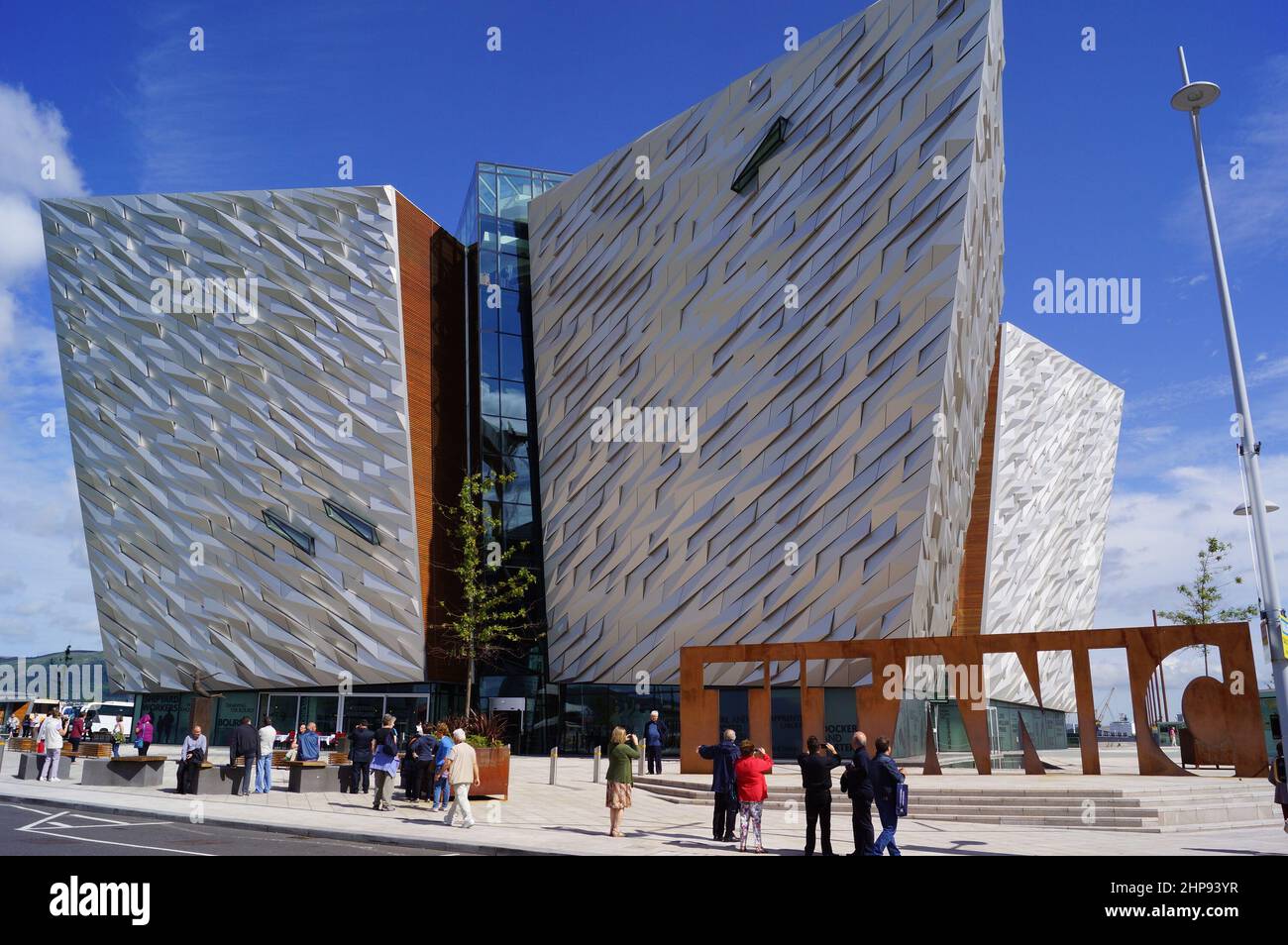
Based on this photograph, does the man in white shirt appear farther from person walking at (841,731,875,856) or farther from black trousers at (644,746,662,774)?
person walking at (841,731,875,856)

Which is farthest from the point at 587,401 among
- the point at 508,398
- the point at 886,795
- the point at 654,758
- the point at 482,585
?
the point at 886,795

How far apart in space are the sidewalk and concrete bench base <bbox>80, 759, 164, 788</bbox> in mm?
422

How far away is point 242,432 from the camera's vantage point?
3922 cm

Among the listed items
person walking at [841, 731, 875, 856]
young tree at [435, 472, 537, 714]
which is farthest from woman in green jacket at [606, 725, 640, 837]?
young tree at [435, 472, 537, 714]

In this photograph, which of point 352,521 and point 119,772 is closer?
point 119,772

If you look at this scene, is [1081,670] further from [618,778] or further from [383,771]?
[383,771]

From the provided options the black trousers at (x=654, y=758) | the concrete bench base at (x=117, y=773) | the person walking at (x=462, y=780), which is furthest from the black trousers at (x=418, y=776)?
the black trousers at (x=654, y=758)

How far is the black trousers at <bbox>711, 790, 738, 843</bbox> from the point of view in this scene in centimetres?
1445

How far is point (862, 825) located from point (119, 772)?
17936mm

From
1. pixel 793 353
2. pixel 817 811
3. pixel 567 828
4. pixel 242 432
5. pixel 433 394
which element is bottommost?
pixel 567 828

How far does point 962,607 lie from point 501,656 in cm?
2168

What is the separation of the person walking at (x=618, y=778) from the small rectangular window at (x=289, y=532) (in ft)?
87.5

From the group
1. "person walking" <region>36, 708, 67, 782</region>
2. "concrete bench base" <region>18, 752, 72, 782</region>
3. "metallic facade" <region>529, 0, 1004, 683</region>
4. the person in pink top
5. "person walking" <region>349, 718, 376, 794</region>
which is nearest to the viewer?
the person in pink top
